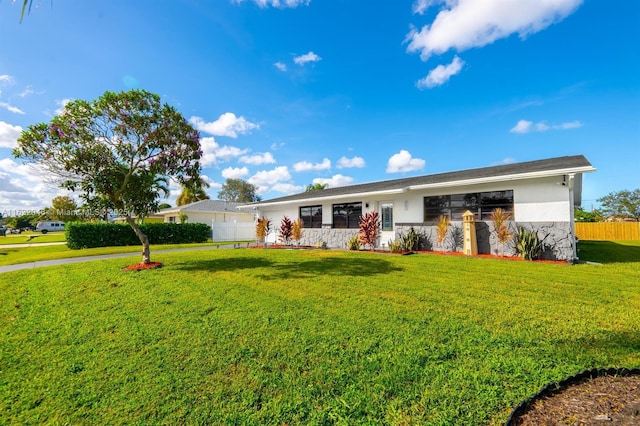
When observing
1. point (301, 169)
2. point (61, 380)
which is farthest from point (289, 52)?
point (301, 169)

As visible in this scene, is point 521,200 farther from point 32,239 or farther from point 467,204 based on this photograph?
point 32,239

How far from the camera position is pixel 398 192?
44.5ft

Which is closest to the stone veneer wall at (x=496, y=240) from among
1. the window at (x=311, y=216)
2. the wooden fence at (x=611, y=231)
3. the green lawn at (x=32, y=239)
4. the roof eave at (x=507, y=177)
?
the roof eave at (x=507, y=177)

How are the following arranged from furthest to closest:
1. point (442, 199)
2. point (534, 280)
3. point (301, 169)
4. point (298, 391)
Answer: point (301, 169) < point (442, 199) < point (534, 280) < point (298, 391)

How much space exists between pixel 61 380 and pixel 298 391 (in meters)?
2.63

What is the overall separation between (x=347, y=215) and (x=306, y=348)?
525 inches

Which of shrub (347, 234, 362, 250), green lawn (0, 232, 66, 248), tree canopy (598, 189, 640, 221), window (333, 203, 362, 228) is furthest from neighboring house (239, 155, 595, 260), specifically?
tree canopy (598, 189, 640, 221)

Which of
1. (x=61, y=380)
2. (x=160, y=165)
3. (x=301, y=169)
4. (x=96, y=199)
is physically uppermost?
(x=301, y=169)

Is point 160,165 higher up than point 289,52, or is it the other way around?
point 289,52

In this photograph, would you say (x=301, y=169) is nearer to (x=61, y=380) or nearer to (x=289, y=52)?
(x=289, y=52)

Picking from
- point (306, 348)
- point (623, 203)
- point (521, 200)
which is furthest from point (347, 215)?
point (623, 203)

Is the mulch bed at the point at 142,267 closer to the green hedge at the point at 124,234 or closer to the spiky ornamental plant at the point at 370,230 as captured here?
the spiky ornamental plant at the point at 370,230

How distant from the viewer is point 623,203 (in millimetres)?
39531

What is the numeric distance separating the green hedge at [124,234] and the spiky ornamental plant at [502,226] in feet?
65.7
